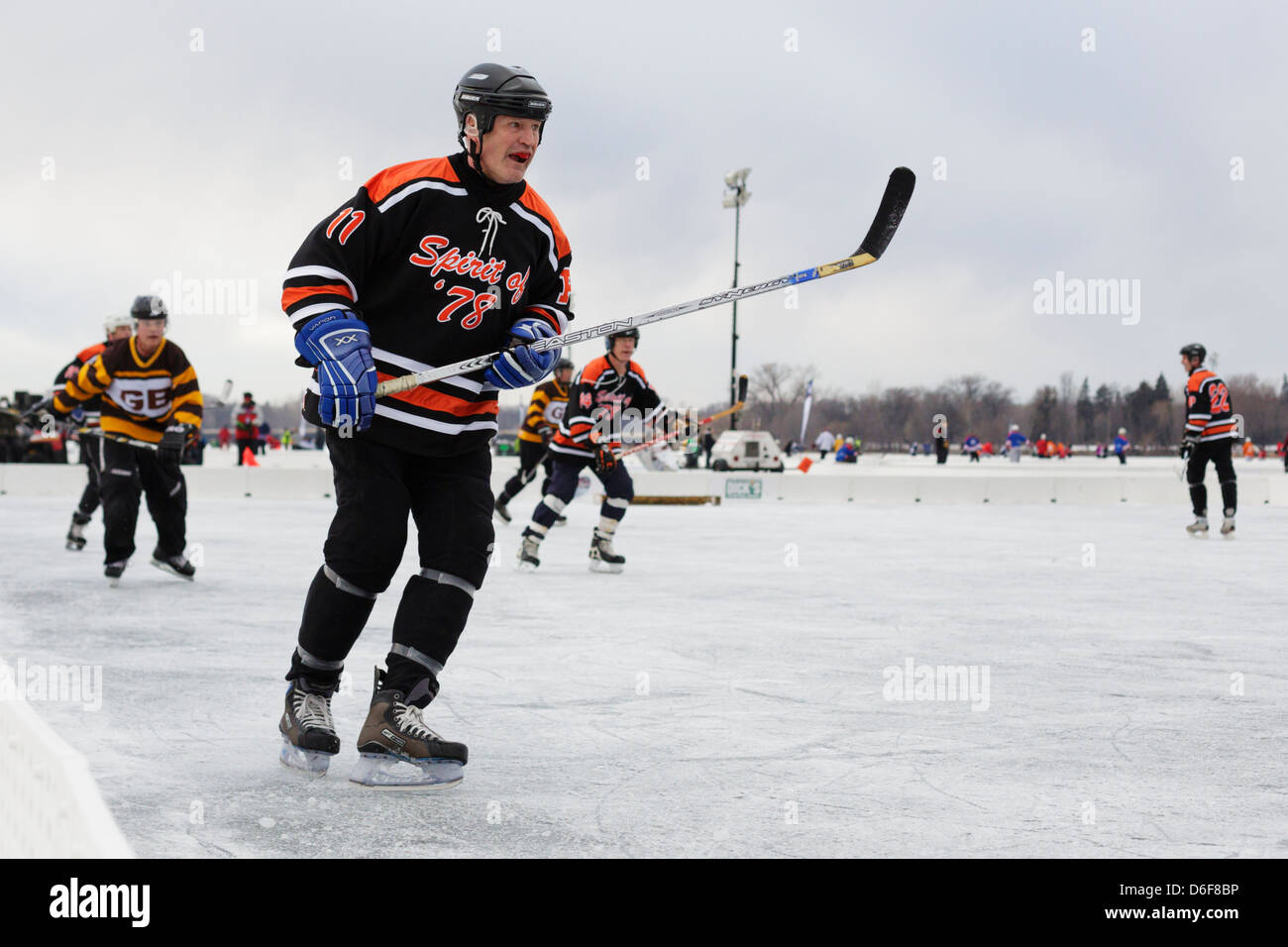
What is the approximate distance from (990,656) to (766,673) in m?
1.00

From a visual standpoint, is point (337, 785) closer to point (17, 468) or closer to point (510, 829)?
point (510, 829)

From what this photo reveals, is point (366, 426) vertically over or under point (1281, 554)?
over

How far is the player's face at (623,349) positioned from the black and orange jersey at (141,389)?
2.55 meters

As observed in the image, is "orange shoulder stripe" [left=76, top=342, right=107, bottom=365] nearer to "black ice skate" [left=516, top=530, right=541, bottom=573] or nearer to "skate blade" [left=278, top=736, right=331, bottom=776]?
"black ice skate" [left=516, top=530, right=541, bottom=573]

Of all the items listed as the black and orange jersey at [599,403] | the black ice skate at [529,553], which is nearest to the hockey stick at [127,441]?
the black ice skate at [529,553]

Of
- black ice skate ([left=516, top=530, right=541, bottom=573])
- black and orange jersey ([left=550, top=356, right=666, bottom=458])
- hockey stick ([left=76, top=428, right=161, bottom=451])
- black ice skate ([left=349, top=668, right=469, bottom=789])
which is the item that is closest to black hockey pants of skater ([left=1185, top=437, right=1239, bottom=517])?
black and orange jersey ([left=550, top=356, right=666, bottom=458])

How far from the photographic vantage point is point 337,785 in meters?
2.88

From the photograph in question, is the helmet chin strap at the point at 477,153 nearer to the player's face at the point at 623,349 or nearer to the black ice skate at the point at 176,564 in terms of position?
the black ice skate at the point at 176,564

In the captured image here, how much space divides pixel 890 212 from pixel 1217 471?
29.6ft

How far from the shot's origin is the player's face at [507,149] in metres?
3.08

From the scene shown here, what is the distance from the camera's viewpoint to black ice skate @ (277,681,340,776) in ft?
9.77

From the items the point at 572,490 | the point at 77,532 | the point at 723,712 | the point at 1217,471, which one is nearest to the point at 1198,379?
the point at 1217,471

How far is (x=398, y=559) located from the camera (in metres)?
3.15
